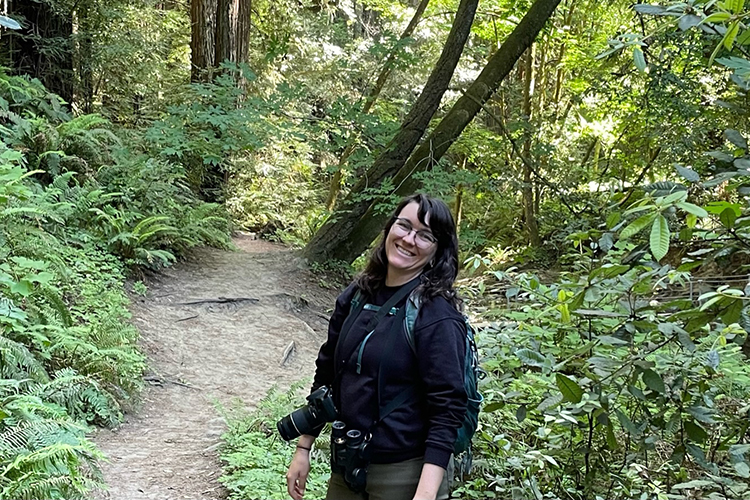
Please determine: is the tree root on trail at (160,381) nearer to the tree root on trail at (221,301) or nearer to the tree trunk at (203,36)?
the tree root on trail at (221,301)

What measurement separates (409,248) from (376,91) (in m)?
10.9

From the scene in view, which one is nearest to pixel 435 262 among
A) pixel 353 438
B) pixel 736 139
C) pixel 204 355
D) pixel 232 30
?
pixel 353 438

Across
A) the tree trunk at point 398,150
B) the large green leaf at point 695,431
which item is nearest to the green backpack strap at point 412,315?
the large green leaf at point 695,431

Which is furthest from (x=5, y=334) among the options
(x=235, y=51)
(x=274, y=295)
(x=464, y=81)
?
(x=464, y=81)

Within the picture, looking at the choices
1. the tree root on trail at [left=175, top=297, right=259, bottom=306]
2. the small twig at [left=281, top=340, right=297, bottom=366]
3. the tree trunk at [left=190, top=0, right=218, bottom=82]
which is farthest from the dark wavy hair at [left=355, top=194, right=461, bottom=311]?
the tree trunk at [left=190, top=0, right=218, bottom=82]

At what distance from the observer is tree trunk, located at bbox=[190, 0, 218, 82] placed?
35.9 feet

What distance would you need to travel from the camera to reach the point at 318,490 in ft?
12.4

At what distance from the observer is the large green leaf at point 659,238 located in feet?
5.65

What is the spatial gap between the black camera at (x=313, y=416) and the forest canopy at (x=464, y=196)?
97 cm

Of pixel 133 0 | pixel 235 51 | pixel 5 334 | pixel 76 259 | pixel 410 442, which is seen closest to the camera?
pixel 410 442

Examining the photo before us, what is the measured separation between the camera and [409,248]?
7.48 ft

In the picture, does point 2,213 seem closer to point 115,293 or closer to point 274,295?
point 115,293

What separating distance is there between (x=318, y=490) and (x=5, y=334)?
243 cm

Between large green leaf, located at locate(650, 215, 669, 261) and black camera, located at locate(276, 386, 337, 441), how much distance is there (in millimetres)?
1215
